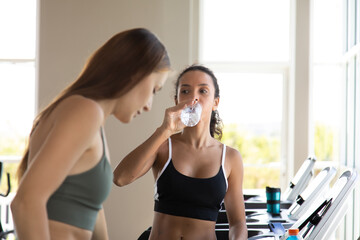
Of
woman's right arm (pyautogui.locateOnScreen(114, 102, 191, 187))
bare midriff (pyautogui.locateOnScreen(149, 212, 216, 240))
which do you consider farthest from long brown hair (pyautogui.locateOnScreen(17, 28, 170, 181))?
bare midriff (pyautogui.locateOnScreen(149, 212, 216, 240))

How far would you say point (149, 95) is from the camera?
3.67ft

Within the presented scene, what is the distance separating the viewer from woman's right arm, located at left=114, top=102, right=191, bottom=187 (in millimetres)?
1764

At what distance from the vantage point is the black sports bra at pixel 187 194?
177 cm

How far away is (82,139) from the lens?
3.17 feet

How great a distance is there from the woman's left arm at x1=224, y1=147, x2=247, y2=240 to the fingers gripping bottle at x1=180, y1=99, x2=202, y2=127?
0.21m

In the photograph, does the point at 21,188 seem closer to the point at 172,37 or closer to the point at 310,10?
the point at 172,37

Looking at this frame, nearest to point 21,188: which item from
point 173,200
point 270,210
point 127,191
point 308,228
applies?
point 173,200

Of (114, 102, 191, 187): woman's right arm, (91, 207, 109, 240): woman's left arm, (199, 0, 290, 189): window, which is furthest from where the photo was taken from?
(199, 0, 290, 189): window

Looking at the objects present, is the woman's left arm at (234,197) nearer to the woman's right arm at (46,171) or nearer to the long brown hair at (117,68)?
the long brown hair at (117,68)

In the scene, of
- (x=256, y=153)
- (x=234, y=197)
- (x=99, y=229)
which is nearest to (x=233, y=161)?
(x=234, y=197)

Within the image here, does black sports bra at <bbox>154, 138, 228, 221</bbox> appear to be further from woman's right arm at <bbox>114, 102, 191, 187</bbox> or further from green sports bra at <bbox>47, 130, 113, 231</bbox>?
green sports bra at <bbox>47, 130, 113, 231</bbox>

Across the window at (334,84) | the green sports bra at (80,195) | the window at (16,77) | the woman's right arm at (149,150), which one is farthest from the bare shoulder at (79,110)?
the window at (16,77)

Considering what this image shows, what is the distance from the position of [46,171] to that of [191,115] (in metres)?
0.97

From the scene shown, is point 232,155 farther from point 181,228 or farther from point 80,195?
point 80,195
